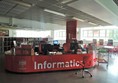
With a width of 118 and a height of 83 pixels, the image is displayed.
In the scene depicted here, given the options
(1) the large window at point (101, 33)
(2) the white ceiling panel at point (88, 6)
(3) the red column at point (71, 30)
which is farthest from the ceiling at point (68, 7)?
(1) the large window at point (101, 33)

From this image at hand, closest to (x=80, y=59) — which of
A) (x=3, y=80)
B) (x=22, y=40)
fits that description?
(x=3, y=80)

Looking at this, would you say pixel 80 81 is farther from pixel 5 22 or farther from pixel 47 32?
pixel 47 32

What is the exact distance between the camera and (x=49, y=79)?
520cm

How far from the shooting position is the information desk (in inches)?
234

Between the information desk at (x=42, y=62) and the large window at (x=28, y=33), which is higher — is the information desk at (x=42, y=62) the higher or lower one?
the lower one

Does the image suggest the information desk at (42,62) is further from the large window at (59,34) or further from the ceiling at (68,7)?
the large window at (59,34)

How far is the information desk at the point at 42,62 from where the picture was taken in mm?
5941

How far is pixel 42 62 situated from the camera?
20.2 feet

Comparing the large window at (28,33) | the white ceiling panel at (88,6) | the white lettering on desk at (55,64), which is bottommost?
the white lettering on desk at (55,64)

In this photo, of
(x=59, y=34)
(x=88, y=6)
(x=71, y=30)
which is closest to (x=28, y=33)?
(x=59, y=34)

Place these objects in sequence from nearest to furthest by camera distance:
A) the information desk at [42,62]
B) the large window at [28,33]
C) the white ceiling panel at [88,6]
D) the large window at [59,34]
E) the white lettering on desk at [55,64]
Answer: the white ceiling panel at [88,6] < the information desk at [42,62] < the white lettering on desk at [55,64] < the large window at [28,33] < the large window at [59,34]

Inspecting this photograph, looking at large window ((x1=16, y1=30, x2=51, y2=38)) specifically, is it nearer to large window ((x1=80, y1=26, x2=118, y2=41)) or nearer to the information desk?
large window ((x1=80, y1=26, x2=118, y2=41))

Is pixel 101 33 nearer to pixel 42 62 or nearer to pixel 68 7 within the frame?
pixel 68 7

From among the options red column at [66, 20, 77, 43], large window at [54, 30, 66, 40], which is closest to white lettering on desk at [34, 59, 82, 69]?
red column at [66, 20, 77, 43]
